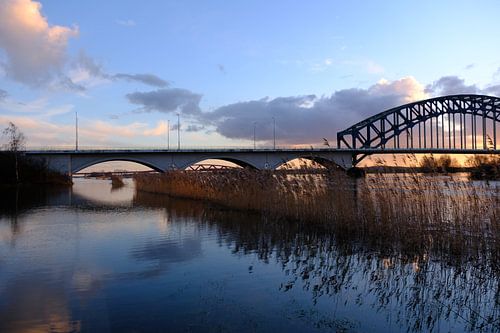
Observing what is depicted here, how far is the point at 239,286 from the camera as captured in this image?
9.12 meters

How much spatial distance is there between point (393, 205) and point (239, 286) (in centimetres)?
718

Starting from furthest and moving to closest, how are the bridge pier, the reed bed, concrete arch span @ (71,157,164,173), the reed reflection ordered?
concrete arch span @ (71,157,164,173), the bridge pier, the reed bed, the reed reflection

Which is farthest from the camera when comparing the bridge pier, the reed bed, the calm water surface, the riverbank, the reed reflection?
the bridge pier

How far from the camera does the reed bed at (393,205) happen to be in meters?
11.9

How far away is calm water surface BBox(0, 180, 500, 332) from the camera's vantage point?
7.01 m

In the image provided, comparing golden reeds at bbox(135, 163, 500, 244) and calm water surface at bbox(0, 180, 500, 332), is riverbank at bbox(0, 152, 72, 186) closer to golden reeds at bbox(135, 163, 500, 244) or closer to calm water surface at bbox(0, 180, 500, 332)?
golden reeds at bbox(135, 163, 500, 244)

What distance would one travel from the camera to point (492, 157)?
1295cm

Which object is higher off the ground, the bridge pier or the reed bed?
the bridge pier

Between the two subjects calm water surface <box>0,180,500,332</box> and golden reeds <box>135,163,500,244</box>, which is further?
golden reeds <box>135,163,500,244</box>

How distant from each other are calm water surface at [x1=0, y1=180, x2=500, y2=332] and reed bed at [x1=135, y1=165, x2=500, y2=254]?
94 cm

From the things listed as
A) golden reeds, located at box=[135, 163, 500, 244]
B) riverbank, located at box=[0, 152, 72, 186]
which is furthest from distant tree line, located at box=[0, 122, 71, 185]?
golden reeds, located at box=[135, 163, 500, 244]

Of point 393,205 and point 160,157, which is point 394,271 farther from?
point 160,157

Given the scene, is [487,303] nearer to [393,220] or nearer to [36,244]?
[393,220]

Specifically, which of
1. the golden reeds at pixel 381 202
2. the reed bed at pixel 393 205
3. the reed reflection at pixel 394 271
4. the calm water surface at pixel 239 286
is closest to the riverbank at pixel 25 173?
the golden reeds at pixel 381 202
